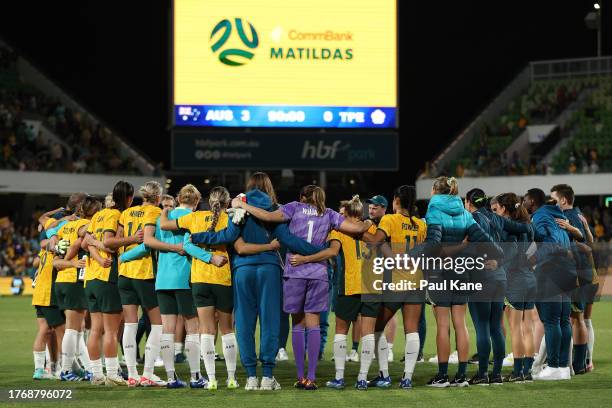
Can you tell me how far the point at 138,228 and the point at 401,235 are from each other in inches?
95.9

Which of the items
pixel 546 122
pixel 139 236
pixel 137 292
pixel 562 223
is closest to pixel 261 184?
pixel 139 236

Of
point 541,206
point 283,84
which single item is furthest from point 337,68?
point 541,206

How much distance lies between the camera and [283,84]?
2764cm

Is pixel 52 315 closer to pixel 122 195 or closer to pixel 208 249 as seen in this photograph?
pixel 122 195

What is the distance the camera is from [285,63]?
2769 cm

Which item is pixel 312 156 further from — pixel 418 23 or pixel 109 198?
pixel 109 198

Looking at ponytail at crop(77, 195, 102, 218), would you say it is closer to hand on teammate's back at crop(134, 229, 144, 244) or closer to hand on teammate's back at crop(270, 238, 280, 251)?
hand on teammate's back at crop(134, 229, 144, 244)

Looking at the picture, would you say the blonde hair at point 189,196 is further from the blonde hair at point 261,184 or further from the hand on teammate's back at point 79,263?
the hand on teammate's back at point 79,263

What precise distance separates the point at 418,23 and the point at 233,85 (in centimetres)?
1325

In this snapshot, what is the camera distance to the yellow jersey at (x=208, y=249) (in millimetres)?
9812

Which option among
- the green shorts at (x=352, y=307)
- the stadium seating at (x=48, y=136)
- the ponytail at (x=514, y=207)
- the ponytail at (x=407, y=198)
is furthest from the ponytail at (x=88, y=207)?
the stadium seating at (x=48, y=136)

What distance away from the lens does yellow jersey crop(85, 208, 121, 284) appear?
10.2 m

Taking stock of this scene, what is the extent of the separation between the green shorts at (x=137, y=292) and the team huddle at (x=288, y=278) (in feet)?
0.04

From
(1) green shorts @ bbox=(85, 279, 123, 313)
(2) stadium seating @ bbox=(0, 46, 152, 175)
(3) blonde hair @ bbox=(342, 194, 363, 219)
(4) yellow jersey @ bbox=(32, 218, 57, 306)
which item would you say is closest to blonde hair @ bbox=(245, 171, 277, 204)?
(3) blonde hair @ bbox=(342, 194, 363, 219)
